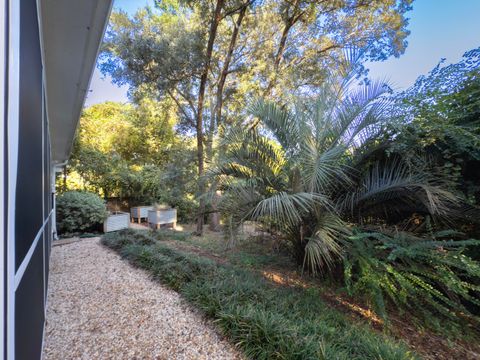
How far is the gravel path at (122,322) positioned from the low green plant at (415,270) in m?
1.66

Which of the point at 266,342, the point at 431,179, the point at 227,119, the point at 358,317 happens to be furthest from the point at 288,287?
the point at 227,119

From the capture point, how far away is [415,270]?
257cm

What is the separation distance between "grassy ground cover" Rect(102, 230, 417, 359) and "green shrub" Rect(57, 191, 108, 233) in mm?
3757

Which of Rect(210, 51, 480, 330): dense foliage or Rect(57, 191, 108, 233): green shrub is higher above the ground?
Rect(210, 51, 480, 330): dense foliage

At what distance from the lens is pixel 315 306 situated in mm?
2836

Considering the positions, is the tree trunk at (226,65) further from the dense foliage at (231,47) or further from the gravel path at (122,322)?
the gravel path at (122,322)

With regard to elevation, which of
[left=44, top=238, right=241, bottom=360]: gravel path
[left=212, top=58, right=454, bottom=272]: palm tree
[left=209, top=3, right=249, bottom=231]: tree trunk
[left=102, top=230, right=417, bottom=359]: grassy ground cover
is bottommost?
[left=44, top=238, right=241, bottom=360]: gravel path

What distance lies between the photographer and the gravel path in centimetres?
204

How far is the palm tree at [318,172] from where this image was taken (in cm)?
304

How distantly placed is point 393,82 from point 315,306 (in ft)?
9.91

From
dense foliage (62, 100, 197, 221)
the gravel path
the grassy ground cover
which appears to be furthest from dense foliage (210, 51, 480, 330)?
dense foliage (62, 100, 197, 221)

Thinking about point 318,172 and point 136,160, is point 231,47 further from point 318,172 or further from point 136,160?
point 136,160

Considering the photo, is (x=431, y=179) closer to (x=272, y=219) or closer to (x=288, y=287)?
(x=272, y=219)

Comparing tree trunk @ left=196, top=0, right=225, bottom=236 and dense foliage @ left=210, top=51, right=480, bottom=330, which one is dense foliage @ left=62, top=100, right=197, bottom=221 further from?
dense foliage @ left=210, top=51, right=480, bottom=330
